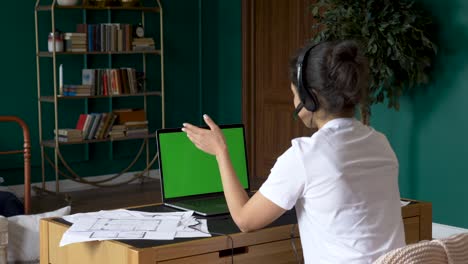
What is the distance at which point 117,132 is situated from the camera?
7.04 m

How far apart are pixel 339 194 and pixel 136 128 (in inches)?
209

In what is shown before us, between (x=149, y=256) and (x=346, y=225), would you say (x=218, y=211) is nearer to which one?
(x=149, y=256)

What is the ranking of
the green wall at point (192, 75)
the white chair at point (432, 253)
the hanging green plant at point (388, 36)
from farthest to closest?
the green wall at point (192, 75), the hanging green plant at point (388, 36), the white chair at point (432, 253)

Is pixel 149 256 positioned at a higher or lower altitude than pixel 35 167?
higher

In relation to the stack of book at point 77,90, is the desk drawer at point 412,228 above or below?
below

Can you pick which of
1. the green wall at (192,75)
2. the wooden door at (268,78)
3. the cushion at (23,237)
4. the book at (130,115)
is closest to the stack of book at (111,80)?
the book at (130,115)

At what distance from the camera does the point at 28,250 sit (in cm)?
379

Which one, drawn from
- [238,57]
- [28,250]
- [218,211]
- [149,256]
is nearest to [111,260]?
[149,256]

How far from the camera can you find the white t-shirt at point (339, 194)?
2.01 meters

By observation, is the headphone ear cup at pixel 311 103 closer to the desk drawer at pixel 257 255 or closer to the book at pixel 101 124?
the desk drawer at pixel 257 255

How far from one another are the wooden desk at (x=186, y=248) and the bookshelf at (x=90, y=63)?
4.17 metres

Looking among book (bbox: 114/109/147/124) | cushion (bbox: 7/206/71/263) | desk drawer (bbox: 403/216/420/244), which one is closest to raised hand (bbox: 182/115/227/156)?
desk drawer (bbox: 403/216/420/244)

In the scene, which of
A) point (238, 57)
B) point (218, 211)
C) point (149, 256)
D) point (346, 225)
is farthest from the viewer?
point (238, 57)

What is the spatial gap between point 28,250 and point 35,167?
3.26 m
